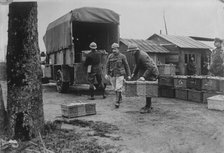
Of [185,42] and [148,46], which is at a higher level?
[185,42]

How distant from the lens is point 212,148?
4422 millimetres

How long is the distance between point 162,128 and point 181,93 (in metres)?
4.37

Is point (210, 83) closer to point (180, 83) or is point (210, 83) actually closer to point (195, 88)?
point (195, 88)

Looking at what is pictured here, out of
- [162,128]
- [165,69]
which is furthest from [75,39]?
[162,128]

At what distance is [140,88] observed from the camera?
22.8 feet

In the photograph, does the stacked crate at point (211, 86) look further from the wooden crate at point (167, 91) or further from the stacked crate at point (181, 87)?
the wooden crate at point (167, 91)

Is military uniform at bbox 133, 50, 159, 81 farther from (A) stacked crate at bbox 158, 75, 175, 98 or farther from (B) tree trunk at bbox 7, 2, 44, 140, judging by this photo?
(B) tree trunk at bbox 7, 2, 44, 140

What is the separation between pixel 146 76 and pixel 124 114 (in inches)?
42.4

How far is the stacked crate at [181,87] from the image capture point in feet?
31.2

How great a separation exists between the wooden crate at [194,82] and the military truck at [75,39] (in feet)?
9.79

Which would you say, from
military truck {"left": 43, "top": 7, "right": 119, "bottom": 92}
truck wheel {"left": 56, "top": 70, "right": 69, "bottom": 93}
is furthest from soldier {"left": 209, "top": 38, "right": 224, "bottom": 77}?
truck wheel {"left": 56, "top": 70, "right": 69, "bottom": 93}

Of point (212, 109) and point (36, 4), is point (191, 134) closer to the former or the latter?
point (212, 109)

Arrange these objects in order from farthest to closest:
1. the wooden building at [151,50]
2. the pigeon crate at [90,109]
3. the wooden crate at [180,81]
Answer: the wooden building at [151,50] < the wooden crate at [180,81] < the pigeon crate at [90,109]

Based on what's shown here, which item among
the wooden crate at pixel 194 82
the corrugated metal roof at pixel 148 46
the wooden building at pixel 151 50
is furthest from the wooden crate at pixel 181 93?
the corrugated metal roof at pixel 148 46
